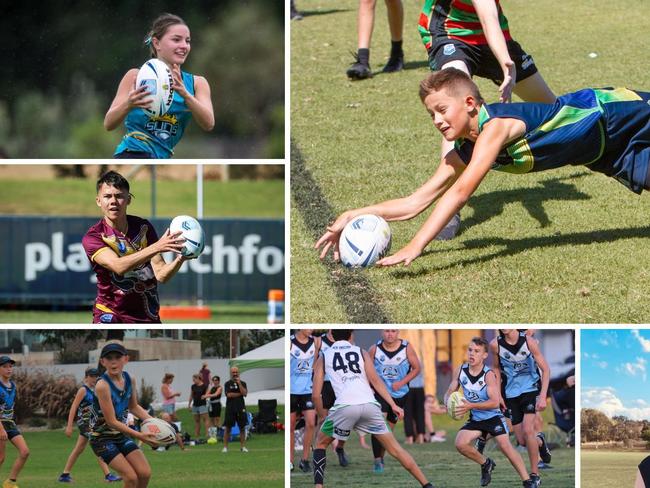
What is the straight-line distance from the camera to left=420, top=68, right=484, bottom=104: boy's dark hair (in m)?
4.60

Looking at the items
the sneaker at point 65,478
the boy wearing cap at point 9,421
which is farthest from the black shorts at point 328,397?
the boy wearing cap at point 9,421

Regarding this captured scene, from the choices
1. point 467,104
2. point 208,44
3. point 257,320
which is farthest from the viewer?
point 257,320

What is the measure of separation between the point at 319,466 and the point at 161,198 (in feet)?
47.1

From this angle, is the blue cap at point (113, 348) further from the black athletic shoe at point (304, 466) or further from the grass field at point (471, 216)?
the black athletic shoe at point (304, 466)

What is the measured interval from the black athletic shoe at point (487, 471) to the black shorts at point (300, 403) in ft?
3.16

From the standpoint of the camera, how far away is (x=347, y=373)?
5.21 m

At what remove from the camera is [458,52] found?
5508mm

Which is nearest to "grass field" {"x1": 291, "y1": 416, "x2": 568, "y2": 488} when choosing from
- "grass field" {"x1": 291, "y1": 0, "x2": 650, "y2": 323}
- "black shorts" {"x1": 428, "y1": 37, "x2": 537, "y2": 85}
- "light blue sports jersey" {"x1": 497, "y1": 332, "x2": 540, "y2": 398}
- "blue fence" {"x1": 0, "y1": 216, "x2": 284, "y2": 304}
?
"light blue sports jersey" {"x1": 497, "y1": 332, "x2": 540, "y2": 398}

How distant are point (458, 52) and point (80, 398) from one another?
2799mm

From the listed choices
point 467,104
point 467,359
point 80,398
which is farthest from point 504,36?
point 80,398

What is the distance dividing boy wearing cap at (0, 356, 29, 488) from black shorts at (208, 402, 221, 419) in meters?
1.01

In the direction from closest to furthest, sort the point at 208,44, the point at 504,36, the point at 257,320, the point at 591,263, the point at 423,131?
the point at 591,263, the point at 504,36, the point at 423,131, the point at 208,44, the point at 257,320

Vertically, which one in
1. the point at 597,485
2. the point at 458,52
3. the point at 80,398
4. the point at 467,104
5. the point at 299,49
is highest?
the point at 299,49

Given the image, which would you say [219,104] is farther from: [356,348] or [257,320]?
[356,348]
